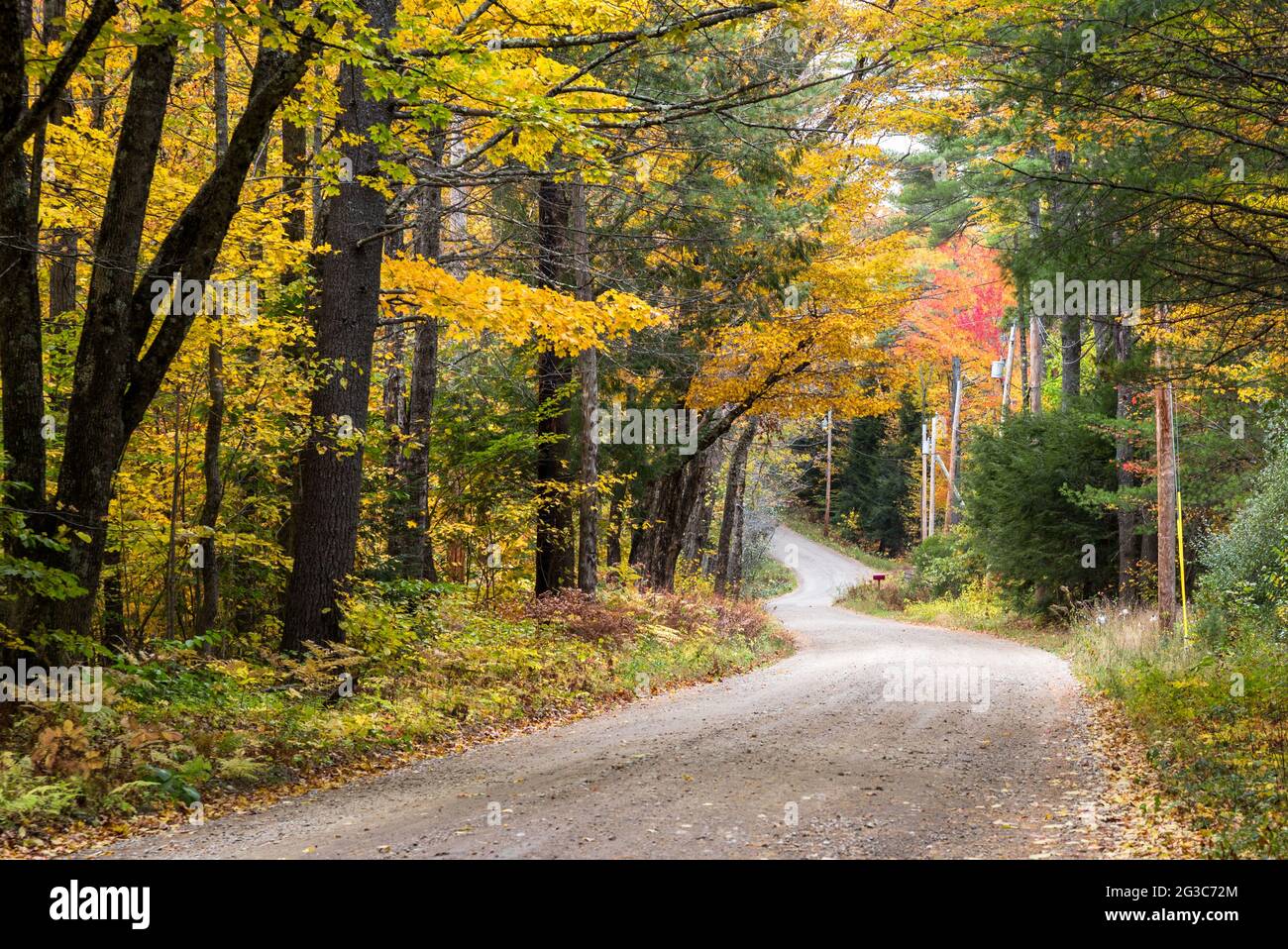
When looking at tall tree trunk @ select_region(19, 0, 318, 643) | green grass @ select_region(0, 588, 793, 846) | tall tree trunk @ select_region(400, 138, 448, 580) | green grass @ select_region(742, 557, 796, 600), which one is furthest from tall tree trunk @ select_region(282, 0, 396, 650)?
green grass @ select_region(742, 557, 796, 600)

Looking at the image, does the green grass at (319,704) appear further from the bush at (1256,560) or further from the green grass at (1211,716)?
the bush at (1256,560)

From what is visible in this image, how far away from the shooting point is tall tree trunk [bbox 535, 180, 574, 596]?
16.4 metres

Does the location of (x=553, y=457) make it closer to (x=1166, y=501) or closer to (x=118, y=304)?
(x=118, y=304)

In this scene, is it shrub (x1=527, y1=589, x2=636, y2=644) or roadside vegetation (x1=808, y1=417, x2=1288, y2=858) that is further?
shrub (x1=527, y1=589, x2=636, y2=644)

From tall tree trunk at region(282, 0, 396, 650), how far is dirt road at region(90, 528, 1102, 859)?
2.25m

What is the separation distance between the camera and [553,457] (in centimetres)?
1694

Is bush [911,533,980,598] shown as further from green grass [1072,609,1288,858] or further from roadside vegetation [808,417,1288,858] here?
green grass [1072,609,1288,858]

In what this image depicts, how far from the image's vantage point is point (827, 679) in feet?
52.2

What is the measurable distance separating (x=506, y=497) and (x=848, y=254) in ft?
23.8

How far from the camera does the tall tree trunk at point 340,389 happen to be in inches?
392

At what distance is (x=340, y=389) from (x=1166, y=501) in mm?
14783

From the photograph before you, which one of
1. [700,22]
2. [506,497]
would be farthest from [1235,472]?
[700,22]

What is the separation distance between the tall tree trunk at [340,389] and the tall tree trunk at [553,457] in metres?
6.23

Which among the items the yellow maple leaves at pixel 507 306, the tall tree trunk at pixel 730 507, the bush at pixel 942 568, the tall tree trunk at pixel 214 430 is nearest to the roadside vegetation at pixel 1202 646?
the bush at pixel 942 568
